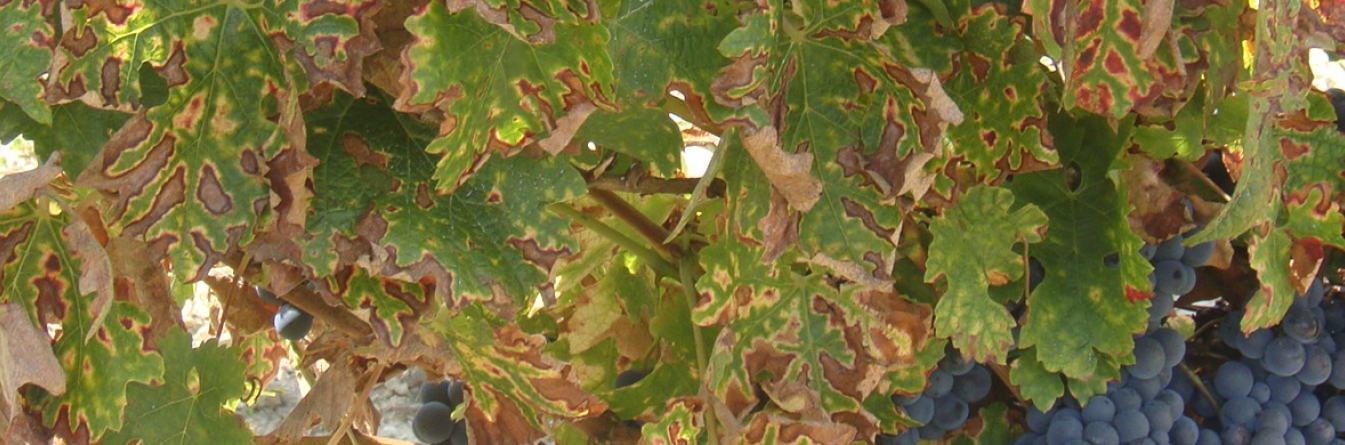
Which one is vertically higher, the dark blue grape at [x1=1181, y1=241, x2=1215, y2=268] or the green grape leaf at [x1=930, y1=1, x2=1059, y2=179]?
the green grape leaf at [x1=930, y1=1, x2=1059, y2=179]

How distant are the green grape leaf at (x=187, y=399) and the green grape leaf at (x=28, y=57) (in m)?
0.21

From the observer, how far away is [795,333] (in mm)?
725

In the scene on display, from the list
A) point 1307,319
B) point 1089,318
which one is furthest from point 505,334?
point 1307,319

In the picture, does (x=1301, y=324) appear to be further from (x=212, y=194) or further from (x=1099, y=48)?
(x=212, y=194)

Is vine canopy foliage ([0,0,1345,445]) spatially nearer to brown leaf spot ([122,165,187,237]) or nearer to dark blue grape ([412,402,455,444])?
brown leaf spot ([122,165,187,237])

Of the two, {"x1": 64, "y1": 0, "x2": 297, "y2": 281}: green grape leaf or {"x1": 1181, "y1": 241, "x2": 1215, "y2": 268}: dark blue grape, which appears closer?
{"x1": 64, "y1": 0, "x2": 297, "y2": 281}: green grape leaf

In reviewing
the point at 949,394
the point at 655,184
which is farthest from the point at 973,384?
the point at 655,184

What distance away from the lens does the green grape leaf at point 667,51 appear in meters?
0.62

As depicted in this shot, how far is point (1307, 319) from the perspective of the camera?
2.47 feet

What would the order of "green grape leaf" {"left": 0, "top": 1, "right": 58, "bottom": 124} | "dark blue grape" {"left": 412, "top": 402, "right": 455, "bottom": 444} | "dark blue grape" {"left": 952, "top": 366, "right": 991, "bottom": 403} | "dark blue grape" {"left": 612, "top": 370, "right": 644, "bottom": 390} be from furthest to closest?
"dark blue grape" {"left": 412, "top": 402, "right": 455, "bottom": 444} < "dark blue grape" {"left": 612, "top": 370, "right": 644, "bottom": 390} < "dark blue grape" {"left": 952, "top": 366, "right": 991, "bottom": 403} < "green grape leaf" {"left": 0, "top": 1, "right": 58, "bottom": 124}

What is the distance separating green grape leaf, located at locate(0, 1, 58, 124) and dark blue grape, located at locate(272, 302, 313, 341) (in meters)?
0.31

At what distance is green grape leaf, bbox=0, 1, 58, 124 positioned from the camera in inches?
22.4

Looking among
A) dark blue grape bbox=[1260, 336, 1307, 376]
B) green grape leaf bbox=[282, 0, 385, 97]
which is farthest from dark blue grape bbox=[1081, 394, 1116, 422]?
green grape leaf bbox=[282, 0, 385, 97]

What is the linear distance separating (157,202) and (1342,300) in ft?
2.32
